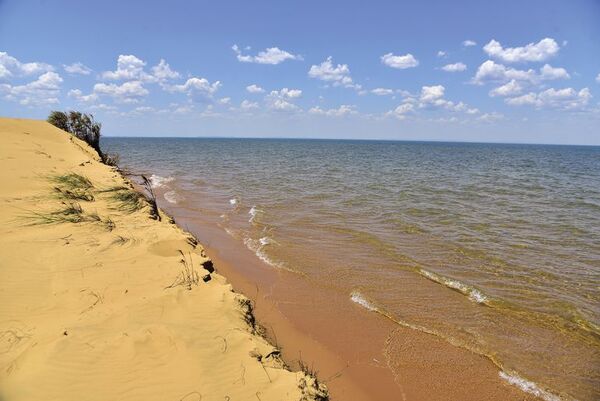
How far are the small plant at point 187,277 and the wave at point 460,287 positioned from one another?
544 centimetres

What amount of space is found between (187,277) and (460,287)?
19.0 feet

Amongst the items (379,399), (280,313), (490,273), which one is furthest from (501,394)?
(490,273)

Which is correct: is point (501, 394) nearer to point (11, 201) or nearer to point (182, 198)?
point (11, 201)

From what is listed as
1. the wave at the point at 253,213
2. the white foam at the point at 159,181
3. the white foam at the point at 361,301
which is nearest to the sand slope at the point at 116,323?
the white foam at the point at 361,301

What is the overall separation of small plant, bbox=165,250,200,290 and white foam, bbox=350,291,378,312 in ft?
11.1

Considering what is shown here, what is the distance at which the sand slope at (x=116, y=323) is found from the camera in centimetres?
303

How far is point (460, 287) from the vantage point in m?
7.50

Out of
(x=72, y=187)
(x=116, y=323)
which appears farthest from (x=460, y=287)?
(x=72, y=187)

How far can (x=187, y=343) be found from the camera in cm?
358

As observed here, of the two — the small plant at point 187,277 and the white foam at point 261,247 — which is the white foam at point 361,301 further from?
the small plant at point 187,277

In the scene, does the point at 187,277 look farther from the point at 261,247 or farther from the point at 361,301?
the point at 261,247

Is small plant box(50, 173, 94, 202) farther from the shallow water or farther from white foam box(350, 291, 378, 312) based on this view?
white foam box(350, 291, 378, 312)

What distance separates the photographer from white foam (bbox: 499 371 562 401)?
4633 mm

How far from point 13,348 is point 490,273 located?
8852 millimetres
